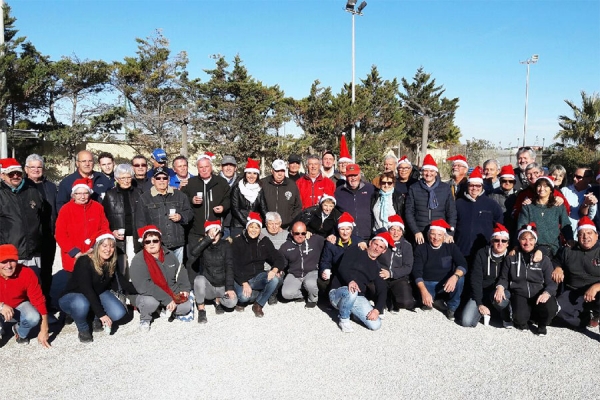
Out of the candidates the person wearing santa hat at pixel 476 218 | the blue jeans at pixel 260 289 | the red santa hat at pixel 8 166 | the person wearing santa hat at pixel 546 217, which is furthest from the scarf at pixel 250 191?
the person wearing santa hat at pixel 546 217

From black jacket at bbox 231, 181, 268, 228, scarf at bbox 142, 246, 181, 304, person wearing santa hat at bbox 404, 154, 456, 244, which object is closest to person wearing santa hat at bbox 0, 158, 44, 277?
A: scarf at bbox 142, 246, 181, 304

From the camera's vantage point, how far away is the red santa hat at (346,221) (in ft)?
18.1

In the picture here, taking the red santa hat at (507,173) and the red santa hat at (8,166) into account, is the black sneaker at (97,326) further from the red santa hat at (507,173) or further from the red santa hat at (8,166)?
the red santa hat at (507,173)

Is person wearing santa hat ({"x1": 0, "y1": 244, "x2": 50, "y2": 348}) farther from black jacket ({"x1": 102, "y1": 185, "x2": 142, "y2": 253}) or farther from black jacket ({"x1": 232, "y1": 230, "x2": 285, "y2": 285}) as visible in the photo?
black jacket ({"x1": 232, "y1": 230, "x2": 285, "y2": 285})

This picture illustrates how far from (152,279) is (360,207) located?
279cm

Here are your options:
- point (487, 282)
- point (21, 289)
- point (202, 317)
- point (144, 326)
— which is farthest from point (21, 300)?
point (487, 282)

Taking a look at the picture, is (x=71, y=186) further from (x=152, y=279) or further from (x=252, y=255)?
(x=252, y=255)

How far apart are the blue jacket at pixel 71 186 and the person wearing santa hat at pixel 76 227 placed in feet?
1.88

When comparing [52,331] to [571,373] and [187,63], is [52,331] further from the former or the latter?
[187,63]

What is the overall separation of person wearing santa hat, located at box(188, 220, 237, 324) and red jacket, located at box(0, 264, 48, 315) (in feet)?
5.38

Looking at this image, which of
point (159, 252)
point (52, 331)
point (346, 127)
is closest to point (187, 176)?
point (159, 252)

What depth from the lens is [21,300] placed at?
14.4 feet

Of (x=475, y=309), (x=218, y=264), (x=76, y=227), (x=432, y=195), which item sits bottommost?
(x=475, y=309)

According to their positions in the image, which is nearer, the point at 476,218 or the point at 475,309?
the point at 475,309
